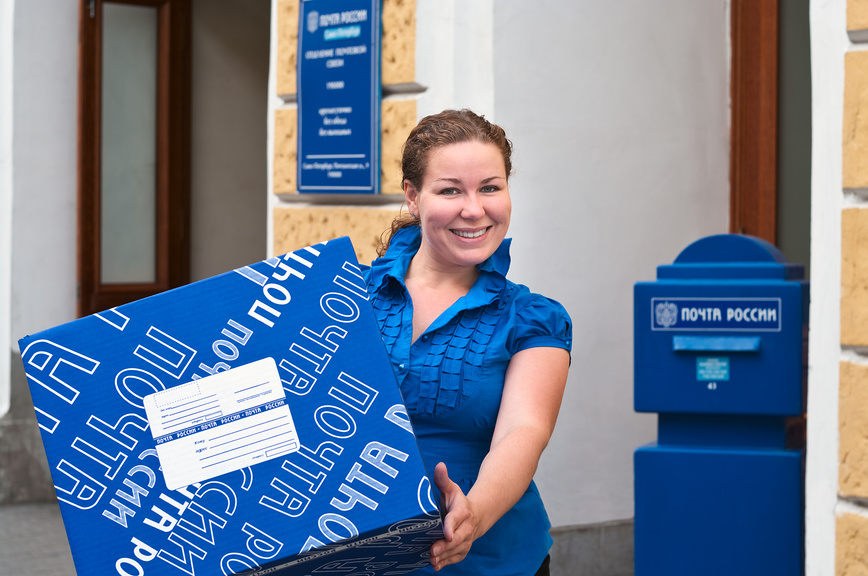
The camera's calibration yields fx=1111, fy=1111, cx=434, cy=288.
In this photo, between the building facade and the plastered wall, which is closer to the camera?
the building facade

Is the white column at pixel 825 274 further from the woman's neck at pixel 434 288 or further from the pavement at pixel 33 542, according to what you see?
the pavement at pixel 33 542

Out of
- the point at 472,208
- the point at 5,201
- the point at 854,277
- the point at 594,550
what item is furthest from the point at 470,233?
the point at 5,201

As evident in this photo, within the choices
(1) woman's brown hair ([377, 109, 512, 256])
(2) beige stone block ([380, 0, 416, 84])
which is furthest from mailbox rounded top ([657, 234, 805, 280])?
(1) woman's brown hair ([377, 109, 512, 256])

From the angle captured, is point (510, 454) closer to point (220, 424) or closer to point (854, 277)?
point (220, 424)

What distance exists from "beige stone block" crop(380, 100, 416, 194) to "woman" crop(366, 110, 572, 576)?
7.81 ft

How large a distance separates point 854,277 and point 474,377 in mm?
1477

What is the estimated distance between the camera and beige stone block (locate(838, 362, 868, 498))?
2.90 metres

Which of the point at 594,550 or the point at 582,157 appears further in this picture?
the point at 594,550

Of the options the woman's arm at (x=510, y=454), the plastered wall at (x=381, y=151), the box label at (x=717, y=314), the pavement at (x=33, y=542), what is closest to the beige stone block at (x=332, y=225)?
the plastered wall at (x=381, y=151)

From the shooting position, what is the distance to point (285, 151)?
4.89 meters

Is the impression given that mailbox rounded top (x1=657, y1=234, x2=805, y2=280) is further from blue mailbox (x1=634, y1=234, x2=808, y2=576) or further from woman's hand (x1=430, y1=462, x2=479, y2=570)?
woman's hand (x1=430, y1=462, x2=479, y2=570)

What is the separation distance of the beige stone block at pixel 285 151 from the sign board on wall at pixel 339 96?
8 cm

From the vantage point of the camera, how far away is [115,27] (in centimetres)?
672

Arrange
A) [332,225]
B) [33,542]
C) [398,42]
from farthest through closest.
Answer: [33,542]
[332,225]
[398,42]
